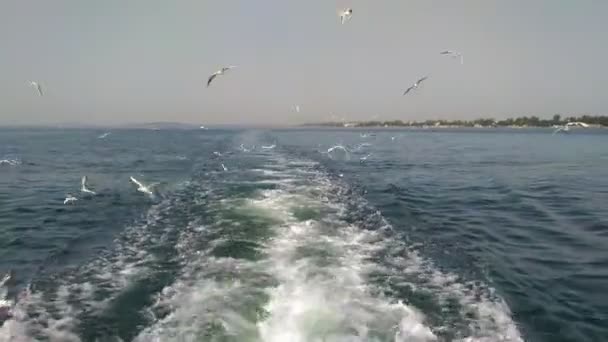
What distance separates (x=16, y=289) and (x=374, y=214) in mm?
10753

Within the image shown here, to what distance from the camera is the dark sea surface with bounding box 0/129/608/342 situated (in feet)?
24.2

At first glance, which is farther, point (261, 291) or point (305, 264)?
point (305, 264)

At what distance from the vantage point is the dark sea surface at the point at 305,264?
24.2 feet

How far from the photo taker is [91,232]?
44.6 ft

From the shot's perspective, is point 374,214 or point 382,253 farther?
point 374,214

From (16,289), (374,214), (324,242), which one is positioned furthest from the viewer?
(374,214)

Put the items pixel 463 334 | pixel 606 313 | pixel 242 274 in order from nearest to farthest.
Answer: pixel 463 334, pixel 606 313, pixel 242 274

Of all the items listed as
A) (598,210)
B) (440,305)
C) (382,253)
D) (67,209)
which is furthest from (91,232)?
(598,210)

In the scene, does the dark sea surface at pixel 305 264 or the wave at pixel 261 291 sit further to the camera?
the dark sea surface at pixel 305 264

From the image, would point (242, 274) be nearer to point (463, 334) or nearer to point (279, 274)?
point (279, 274)

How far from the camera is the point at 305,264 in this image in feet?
34.1

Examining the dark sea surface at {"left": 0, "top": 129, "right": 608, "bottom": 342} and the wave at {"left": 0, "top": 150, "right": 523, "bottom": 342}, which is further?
the dark sea surface at {"left": 0, "top": 129, "right": 608, "bottom": 342}

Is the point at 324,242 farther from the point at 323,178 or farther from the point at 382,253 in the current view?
the point at 323,178

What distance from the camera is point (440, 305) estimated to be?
26.4 ft
